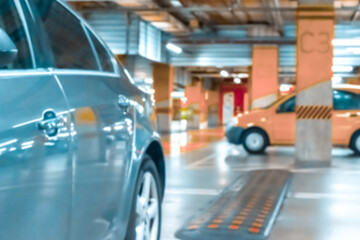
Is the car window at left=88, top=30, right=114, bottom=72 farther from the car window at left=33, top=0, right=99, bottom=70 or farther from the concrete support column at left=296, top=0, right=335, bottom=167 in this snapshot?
the concrete support column at left=296, top=0, right=335, bottom=167

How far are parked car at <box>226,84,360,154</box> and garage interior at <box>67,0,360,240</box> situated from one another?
7 cm

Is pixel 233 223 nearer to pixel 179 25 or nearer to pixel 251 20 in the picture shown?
pixel 179 25

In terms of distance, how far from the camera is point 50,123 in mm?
2279

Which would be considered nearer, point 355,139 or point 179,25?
point 355,139

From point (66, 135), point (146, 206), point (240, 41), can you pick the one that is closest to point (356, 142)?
point (240, 41)

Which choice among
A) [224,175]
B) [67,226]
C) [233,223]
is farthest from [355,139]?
[67,226]

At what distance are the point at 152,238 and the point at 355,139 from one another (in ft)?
38.6

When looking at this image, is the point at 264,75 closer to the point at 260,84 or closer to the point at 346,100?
the point at 260,84

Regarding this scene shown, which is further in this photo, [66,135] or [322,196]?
[322,196]

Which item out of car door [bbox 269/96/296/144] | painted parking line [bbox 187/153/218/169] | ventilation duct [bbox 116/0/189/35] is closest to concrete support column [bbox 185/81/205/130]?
ventilation duct [bbox 116/0/189/35]

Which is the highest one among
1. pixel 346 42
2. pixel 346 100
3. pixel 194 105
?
pixel 346 42

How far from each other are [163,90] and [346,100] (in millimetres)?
16383

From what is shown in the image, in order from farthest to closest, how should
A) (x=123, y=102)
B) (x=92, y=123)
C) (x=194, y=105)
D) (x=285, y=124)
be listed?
(x=194, y=105)
(x=285, y=124)
(x=123, y=102)
(x=92, y=123)

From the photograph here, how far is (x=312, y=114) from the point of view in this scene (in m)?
12.8
